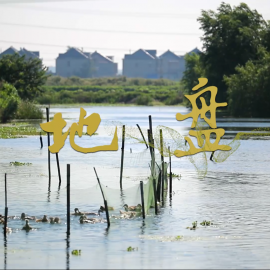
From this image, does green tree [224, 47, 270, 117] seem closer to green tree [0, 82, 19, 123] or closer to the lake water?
green tree [0, 82, 19, 123]

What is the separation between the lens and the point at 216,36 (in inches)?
3548

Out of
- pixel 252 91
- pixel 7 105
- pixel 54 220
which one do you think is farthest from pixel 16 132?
pixel 54 220

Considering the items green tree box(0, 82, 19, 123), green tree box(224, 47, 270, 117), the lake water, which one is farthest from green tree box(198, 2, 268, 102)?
the lake water

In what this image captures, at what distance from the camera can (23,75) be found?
85.8 m

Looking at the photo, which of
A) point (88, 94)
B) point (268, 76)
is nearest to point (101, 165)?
point (268, 76)

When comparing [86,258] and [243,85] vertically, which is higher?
[243,85]

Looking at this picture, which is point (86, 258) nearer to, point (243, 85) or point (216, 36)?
point (243, 85)

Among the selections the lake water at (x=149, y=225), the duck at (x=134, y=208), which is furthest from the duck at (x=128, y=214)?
the lake water at (x=149, y=225)

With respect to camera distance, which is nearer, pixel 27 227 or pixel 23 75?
pixel 27 227

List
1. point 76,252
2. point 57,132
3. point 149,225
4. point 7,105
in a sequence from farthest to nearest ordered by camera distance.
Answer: point 7,105 → point 57,132 → point 149,225 → point 76,252

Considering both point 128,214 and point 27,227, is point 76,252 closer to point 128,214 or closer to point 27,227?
point 27,227

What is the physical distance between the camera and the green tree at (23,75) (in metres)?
84.7

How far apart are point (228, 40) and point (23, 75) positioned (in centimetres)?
2372

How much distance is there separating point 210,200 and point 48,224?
22.4 ft
